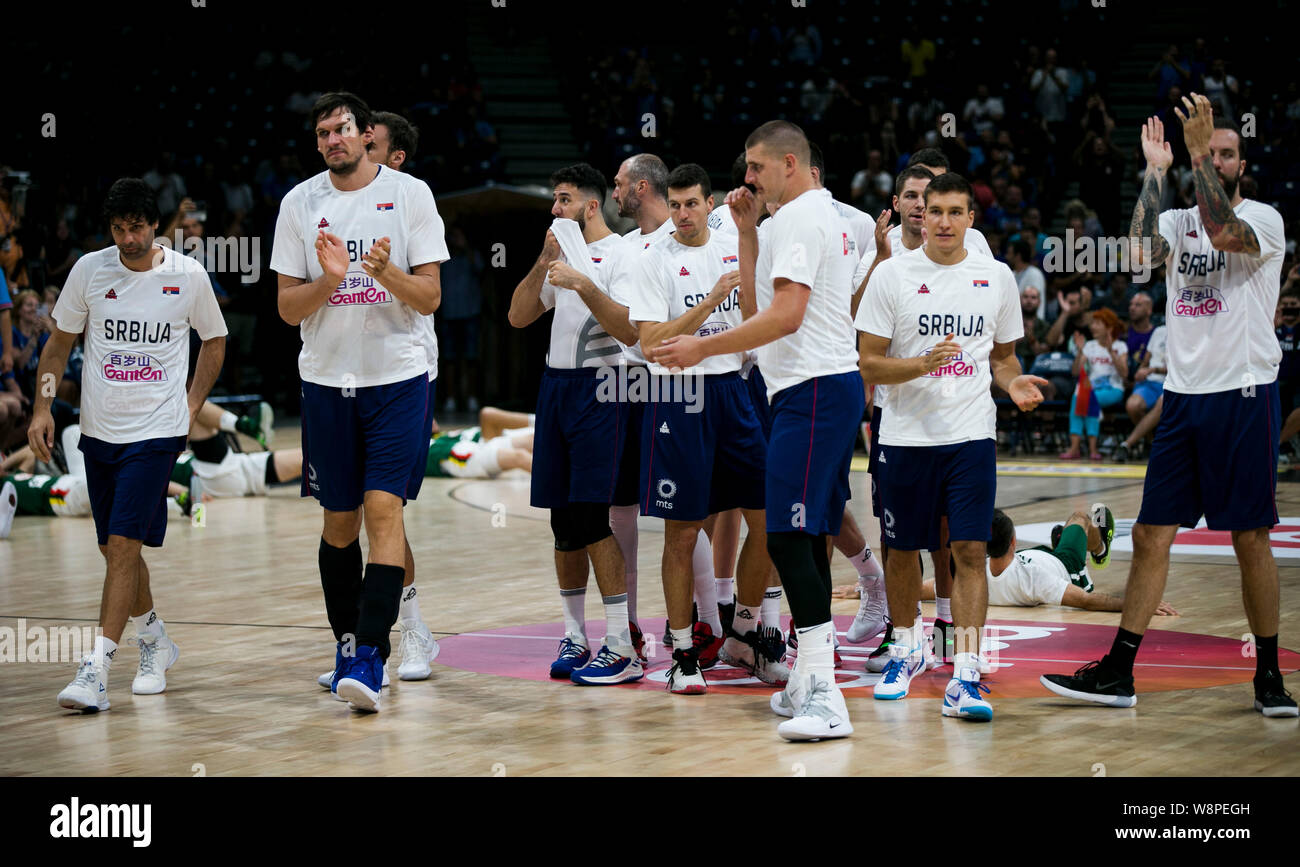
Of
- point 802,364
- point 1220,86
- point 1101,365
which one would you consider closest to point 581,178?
point 802,364

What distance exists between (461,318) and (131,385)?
1356 cm

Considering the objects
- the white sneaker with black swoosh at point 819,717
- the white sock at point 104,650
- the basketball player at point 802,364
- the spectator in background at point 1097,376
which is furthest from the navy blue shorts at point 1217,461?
the spectator in background at point 1097,376

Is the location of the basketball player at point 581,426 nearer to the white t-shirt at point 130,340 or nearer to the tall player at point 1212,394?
the white t-shirt at point 130,340

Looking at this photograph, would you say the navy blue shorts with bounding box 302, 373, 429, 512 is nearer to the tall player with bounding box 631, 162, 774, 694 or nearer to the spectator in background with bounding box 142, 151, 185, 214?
the tall player with bounding box 631, 162, 774, 694

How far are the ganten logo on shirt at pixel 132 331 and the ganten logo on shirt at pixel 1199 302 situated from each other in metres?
3.98

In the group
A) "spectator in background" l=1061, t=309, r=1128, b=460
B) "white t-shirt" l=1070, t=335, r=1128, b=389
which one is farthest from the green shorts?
"white t-shirt" l=1070, t=335, r=1128, b=389

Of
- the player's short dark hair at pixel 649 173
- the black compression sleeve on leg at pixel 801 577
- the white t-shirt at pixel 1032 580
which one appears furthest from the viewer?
the white t-shirt at pixel 1032 580

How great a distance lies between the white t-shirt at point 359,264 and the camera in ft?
18.9

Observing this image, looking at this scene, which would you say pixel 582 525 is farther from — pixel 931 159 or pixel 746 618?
pixel 931 159

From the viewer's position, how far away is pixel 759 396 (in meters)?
6.27

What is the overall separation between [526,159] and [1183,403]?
56.3ft

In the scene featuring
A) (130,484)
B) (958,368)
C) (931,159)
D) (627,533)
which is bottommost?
(627,533)

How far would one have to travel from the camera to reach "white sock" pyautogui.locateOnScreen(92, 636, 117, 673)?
563 cm

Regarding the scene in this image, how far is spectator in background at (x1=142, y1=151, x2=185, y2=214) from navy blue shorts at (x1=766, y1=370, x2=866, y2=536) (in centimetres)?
1540
